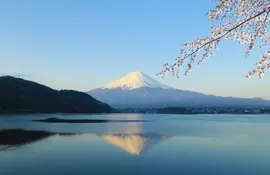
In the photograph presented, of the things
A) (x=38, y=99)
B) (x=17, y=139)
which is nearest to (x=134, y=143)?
(x=17, y=139)

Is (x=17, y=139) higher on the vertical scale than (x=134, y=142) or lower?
higher

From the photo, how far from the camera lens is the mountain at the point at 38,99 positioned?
9706 centimetres

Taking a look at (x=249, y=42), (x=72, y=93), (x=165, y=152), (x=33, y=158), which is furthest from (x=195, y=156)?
(x=72, y=93)

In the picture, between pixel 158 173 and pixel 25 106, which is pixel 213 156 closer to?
pixel 158 173

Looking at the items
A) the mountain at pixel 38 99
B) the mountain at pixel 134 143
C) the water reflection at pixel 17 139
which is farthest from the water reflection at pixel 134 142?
the mountain at pixel 38 99

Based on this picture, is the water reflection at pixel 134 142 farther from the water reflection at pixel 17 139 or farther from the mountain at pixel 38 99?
the mountain at pixel 38 99

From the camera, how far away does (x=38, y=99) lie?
350 feet

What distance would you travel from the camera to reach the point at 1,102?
94125 mm

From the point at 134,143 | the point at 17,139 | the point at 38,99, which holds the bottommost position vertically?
the point at 134,143

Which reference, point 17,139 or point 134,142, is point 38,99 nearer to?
A: point 17,139

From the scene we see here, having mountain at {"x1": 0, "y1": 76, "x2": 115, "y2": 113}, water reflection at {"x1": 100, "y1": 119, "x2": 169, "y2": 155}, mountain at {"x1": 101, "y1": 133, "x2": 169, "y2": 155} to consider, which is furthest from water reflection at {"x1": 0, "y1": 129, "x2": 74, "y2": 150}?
mountain at {"x1": 0, "y1": 76, "x2": 115, "y2": 113}

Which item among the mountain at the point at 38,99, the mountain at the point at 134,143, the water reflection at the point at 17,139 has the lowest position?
the mountain at the point at 134,143

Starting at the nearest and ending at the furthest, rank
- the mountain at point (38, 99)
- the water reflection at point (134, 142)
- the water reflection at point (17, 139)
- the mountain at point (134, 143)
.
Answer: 1. the mountain at point (134, 143)
2. the water reflection at point (134, 142)
3. the water reflection at point (17, 139)
4. the mountain at point (38, 99)

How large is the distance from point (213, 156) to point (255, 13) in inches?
559
